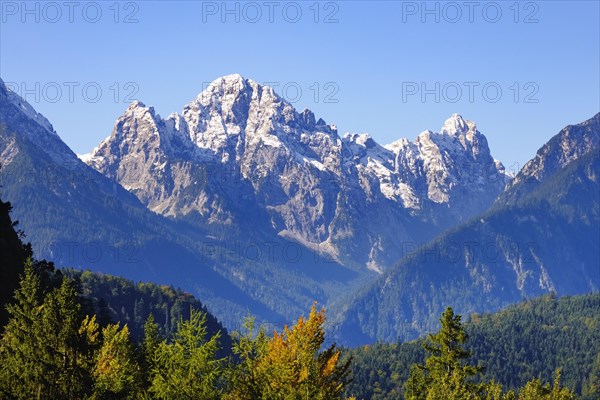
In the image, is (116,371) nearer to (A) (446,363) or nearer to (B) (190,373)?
(B) (190,373)

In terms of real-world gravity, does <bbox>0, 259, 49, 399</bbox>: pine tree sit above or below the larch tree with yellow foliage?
below

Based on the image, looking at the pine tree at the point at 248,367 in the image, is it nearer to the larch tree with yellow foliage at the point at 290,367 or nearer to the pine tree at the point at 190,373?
the larch tree with yellow foliage at the point at 290,367

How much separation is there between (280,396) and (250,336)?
24.3 ft

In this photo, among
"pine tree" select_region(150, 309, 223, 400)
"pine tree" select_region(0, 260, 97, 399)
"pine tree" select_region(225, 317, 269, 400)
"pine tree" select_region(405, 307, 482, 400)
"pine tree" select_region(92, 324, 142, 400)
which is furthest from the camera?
"pine tree" select_region(405, 307, 482, 400)

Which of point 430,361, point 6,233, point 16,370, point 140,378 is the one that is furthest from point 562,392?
point 6,233

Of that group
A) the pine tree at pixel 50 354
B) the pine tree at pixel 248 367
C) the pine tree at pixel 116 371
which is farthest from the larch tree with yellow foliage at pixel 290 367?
the pine tree at pixel 50 354

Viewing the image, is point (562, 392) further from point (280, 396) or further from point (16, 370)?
point (16, 370)

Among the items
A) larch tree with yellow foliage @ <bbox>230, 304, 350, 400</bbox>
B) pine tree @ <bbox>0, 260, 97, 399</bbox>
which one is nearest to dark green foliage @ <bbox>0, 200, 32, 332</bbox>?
pine tree @ <bbox>0, 260, 97, 399</bbox>

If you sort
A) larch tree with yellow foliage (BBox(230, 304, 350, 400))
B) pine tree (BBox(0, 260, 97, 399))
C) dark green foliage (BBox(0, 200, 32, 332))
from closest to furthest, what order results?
pine tree (BBox(0, 260, 97, 399))
larch tree with yellow foliage (BBox(230, 304, 350, 400))
dark green foliage (BBox(0, 200, 32, 332))

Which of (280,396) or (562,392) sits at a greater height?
(562,392)

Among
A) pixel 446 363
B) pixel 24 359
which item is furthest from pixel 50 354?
pixel 446 363

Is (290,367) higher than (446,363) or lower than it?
lower

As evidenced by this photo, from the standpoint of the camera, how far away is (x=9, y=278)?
4815 inches

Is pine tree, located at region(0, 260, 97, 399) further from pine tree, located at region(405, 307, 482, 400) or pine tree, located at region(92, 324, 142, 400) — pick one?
pine tree, located at region(405, 307, 482, 400)
